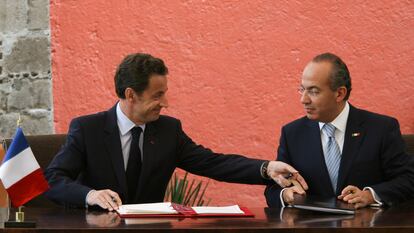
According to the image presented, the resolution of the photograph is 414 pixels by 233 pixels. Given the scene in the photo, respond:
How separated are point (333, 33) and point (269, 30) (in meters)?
0.38

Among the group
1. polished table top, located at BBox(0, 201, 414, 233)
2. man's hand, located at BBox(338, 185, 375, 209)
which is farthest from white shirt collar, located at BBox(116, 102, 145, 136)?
man's hand, located at BBox(338, 185, 375, 209)

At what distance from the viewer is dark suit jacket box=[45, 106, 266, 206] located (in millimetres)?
4398

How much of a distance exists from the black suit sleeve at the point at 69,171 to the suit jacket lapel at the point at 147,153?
11.6 inches

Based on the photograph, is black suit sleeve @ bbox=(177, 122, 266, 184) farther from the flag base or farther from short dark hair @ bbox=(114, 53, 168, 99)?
the flag base

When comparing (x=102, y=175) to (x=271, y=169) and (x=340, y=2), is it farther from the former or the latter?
(x=340, y=2)

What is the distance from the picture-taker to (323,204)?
3.80 metres

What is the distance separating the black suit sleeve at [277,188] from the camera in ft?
14.0

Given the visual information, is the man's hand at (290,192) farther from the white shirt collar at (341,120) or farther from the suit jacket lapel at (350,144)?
the white shirt collar at (341,120)

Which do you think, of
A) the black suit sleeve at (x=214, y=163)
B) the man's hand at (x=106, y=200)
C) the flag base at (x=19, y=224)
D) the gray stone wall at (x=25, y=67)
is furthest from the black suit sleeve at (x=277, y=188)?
the gray stone wall at (x=25, y=67)

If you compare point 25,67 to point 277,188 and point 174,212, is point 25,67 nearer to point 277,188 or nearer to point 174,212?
point 277,188

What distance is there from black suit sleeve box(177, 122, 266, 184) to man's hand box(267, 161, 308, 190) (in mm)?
169

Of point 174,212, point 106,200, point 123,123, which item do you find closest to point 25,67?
point 123,123

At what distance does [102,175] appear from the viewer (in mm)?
4422

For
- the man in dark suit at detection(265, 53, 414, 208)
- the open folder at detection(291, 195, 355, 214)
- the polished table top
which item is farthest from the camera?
the man in dark suit at detection(265, 53, 414, 208)
